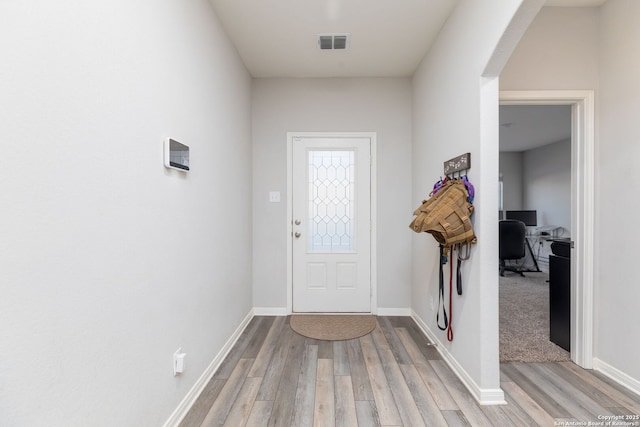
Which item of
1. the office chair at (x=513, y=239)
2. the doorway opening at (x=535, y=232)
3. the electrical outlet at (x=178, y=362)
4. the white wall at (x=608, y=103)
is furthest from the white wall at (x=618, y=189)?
the office chair at (x=513, y=239)

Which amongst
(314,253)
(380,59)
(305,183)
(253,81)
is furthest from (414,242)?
(253,81)

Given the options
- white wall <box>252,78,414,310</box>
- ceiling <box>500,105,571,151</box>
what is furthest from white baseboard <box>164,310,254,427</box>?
ceiling <box>500,105,571,151</box>

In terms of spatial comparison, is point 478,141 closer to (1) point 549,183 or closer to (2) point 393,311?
(2) point 393,311

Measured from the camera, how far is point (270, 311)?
10.3 ft

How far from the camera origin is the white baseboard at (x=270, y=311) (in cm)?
314

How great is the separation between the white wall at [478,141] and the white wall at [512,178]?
20.0ft

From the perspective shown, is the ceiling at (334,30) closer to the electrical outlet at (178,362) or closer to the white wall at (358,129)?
the white wall at (358,129)

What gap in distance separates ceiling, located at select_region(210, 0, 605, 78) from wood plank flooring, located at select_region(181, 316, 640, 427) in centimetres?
264

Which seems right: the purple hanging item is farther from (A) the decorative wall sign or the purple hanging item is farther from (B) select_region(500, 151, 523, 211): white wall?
(B) select_region(500, 151, 523, 211): white wall

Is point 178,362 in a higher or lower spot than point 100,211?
lower

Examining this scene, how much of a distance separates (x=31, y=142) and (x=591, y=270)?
3.09 meters

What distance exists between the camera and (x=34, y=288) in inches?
31.4

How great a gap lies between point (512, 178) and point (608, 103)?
592 centimetres

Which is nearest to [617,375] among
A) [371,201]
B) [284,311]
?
[371,201]
